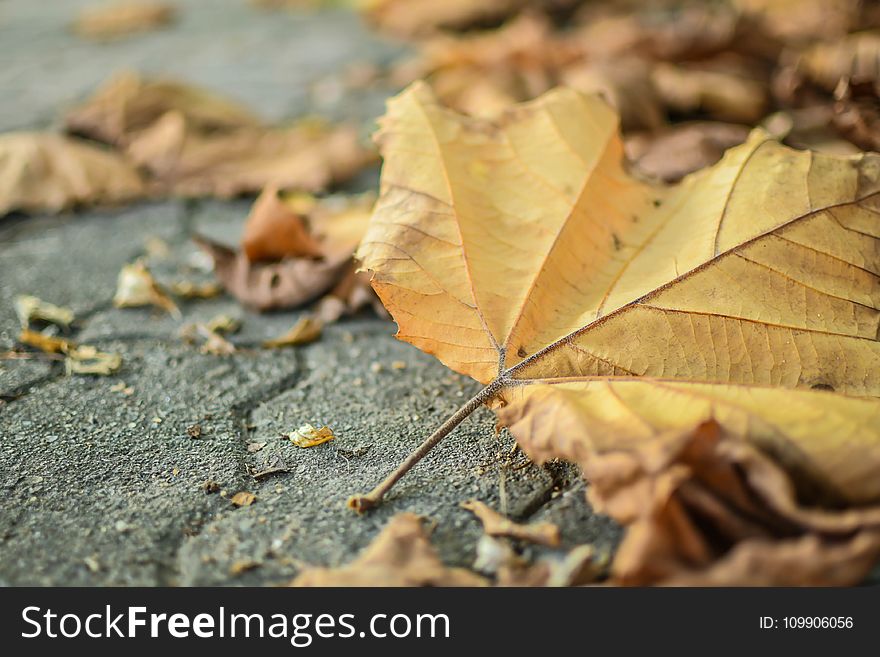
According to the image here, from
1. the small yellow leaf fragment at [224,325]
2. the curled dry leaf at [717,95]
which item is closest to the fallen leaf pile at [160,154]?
the small yellow leaf fragment at [224,325]

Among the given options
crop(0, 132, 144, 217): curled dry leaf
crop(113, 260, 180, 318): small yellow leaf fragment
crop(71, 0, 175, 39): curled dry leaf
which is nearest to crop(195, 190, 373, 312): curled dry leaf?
crop(113, 260, 180, 318): small yellow leaf fragment

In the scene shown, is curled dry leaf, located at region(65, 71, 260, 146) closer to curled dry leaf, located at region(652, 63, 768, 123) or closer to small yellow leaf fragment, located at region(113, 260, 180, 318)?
small yellow leaf fragment, located at region(113, 260, 180, 318)

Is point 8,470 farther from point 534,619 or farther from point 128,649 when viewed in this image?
point 534,619

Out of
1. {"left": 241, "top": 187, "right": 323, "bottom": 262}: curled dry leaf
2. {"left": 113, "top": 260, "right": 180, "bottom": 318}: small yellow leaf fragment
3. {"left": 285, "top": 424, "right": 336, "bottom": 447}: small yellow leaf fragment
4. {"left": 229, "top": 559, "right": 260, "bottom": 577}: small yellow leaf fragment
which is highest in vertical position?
{"left": 241, "top": 187, "right": 323, "bottom": 262}: curled dry leaf

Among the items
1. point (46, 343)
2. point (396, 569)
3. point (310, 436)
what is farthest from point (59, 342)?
point (396, 569)

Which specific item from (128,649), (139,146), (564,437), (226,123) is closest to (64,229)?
(139,146)
